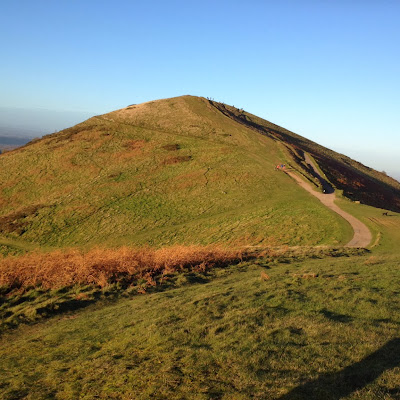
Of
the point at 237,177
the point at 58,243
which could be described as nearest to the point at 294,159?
the point at 237,177

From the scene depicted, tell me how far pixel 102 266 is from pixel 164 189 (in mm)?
31277

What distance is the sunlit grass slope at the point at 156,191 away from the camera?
39.0 metres

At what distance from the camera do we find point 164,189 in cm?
5231

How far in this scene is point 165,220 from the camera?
144 ft

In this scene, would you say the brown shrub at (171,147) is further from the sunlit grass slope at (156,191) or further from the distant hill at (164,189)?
the distant hill at (164,189)

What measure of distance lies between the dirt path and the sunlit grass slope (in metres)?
1.15

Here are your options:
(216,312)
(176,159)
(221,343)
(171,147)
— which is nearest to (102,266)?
(216,312)

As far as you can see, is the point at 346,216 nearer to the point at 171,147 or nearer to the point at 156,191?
the point at 156,191

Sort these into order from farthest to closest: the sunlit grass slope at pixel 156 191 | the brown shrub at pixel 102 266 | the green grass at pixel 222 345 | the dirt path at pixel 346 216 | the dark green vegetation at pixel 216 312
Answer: the sunlit grass slope at pixel 156 191 < the dirt path at pixel 346 216 < the brown shrub at pixel 102 266 < the dark green vegetation at pixel 216 312 < the green grass at pixel 222 345

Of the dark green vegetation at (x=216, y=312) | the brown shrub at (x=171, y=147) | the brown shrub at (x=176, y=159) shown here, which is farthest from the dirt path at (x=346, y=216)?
the brown shrub at (x=171, y=147)

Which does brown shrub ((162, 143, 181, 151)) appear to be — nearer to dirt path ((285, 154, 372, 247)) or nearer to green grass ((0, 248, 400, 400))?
dirt path ((285, 154, 372, 247))

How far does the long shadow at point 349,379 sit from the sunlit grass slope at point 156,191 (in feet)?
73.1

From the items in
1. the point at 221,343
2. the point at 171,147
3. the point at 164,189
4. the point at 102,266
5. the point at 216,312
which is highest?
the point at 171,147

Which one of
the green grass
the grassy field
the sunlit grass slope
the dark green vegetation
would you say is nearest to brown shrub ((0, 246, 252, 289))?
the dark green vegetation
